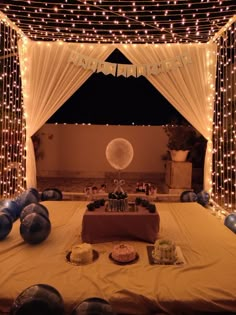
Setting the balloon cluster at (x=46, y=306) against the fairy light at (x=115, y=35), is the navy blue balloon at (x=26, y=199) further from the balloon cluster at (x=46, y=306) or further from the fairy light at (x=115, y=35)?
the balloon cluster at (x=46, y=306)

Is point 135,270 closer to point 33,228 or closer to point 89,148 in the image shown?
point 33,228

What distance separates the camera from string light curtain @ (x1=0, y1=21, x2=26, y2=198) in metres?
4.20

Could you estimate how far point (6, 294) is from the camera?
160 cm

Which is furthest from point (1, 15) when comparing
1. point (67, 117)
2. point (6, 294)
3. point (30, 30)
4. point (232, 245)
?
point (67, 117)

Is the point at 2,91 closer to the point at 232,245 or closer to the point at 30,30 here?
the point at 30,30

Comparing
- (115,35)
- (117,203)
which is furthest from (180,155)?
(117,203)

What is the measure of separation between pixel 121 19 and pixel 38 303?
3.27m

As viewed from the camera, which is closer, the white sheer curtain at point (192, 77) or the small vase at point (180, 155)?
the white sheer curtain at point (192, 77)

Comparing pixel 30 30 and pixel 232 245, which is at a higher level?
pixel 30 30

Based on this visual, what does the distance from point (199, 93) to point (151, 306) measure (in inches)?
132

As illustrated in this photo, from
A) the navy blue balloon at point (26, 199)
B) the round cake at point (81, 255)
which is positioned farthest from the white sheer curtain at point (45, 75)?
the round cake at point (81, 255)

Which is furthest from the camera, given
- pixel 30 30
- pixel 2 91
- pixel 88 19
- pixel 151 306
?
pixel 2 91

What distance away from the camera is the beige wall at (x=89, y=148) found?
7.36m

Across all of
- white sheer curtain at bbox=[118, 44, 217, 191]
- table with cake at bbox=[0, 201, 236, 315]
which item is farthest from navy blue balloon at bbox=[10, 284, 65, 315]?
→ white sheer curtain at bbox=[118, 44, 217, 191]
